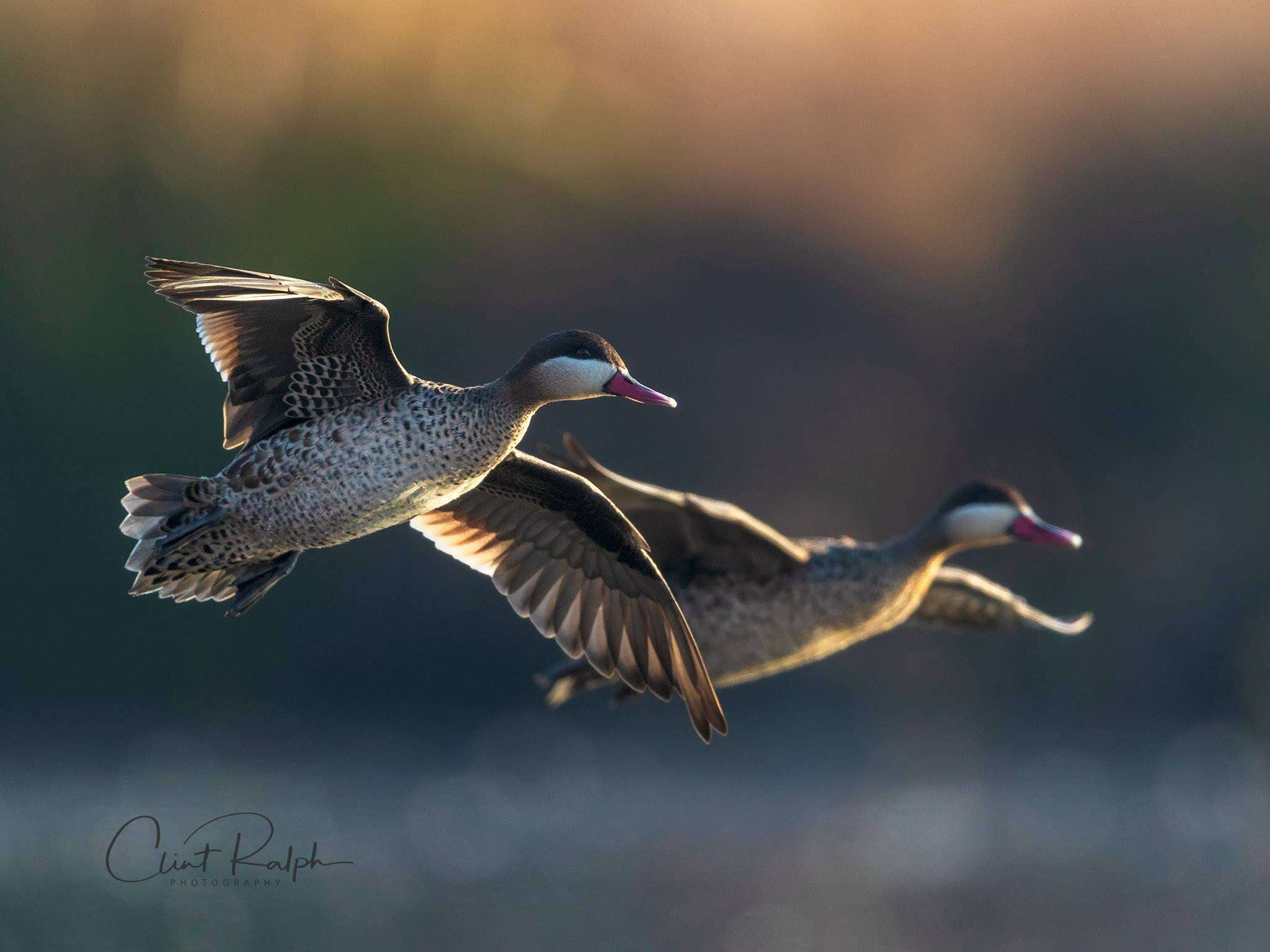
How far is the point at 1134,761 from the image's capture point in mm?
21297

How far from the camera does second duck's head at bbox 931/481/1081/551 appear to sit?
8.59 m

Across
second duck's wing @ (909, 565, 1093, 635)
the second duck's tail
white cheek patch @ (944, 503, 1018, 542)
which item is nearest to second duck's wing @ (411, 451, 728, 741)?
the second duck's tail

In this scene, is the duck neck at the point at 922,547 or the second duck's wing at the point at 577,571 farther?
the duck neck at the point at 922,547

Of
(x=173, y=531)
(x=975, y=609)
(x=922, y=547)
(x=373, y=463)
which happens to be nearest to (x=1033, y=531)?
(x=922, y=547)

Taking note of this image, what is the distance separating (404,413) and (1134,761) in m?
17.5

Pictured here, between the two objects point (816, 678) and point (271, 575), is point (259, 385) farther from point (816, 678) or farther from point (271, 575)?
point (816, 678)

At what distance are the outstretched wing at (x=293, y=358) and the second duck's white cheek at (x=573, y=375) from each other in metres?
0.47

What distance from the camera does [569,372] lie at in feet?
18.3

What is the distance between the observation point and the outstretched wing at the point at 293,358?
5562mm

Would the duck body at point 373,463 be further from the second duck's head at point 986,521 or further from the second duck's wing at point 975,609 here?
the second duck's wing at point 975,609

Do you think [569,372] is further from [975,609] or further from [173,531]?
[975,609]

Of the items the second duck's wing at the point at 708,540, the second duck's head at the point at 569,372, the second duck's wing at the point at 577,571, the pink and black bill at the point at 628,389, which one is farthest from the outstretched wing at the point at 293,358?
the second duck's wing at the point at 708,540

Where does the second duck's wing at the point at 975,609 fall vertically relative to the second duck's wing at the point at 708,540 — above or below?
below

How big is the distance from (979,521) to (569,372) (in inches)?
145
